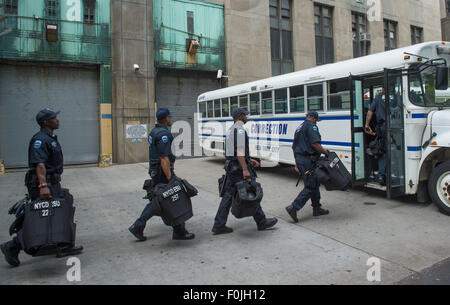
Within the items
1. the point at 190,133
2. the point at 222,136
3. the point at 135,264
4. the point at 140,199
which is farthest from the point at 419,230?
the point at 190,133

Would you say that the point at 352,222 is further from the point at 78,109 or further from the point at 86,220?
the point at 78,109

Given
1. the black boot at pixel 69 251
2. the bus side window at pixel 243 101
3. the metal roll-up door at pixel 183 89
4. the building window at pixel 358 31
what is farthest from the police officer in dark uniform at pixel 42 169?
the building window at pixel 358 31

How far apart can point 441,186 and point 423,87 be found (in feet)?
6.21

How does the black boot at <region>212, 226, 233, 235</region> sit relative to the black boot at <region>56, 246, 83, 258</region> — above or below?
above

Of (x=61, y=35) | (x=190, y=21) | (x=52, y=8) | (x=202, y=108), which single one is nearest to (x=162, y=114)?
(x=202, y=108)

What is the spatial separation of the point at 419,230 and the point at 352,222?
1007mm

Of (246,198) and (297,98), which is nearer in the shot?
(246,198)

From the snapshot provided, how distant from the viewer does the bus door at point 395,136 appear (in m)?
6.76

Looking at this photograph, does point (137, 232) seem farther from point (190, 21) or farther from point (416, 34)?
point (416, 34)

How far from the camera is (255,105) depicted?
11.4 m

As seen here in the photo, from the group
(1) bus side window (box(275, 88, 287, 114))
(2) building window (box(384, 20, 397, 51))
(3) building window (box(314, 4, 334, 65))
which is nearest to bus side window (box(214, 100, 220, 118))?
(1) bus side window (box(275, 88, 287, 114))

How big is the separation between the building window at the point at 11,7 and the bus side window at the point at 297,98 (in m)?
11.6

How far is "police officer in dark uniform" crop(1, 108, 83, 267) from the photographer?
4320mm

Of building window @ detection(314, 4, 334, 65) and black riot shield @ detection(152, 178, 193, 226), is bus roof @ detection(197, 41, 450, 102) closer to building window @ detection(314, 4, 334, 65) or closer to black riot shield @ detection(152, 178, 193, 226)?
black riot shield @ detection(152, 178, 193, 226)
